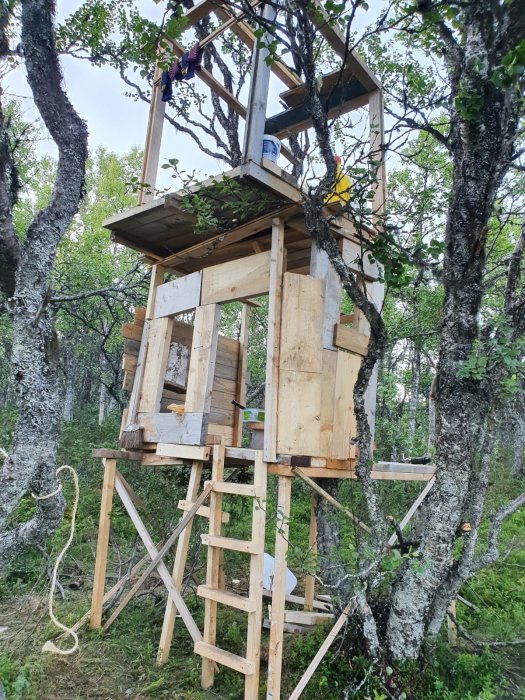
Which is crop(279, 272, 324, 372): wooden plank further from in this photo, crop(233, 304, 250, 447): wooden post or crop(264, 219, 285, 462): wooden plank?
crop(233, 304, 250, 447): wooden post

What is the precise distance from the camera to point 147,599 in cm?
613

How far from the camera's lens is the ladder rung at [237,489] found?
3.98 metres

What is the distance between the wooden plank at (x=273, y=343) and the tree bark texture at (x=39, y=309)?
2640 millimetres

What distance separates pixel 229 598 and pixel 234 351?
2.98 metres

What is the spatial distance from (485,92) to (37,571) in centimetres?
756

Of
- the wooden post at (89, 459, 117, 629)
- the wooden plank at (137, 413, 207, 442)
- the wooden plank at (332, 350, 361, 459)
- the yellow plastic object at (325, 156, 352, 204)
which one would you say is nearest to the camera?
the yellow plastic object at (325, 156, 352, 204)

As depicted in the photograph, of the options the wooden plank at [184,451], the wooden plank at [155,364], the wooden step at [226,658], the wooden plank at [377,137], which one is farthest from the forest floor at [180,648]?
the wooden plank at [377,137]

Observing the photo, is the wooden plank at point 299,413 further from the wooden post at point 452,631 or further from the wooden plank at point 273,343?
the wooden post at point 452,631

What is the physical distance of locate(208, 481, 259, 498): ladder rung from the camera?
3979 mm

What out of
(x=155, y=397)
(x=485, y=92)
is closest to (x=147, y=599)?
(x=155, y=397)

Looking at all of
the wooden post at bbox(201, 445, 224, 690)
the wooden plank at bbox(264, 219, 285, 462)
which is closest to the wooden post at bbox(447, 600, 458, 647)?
the wooden post at bbox(201, 445, 224, 690)

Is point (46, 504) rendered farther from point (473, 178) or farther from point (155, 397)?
point (473, 178)

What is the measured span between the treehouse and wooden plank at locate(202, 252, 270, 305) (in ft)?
0.05

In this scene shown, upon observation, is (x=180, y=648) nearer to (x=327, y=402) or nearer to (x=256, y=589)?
(x=256, y=589)
